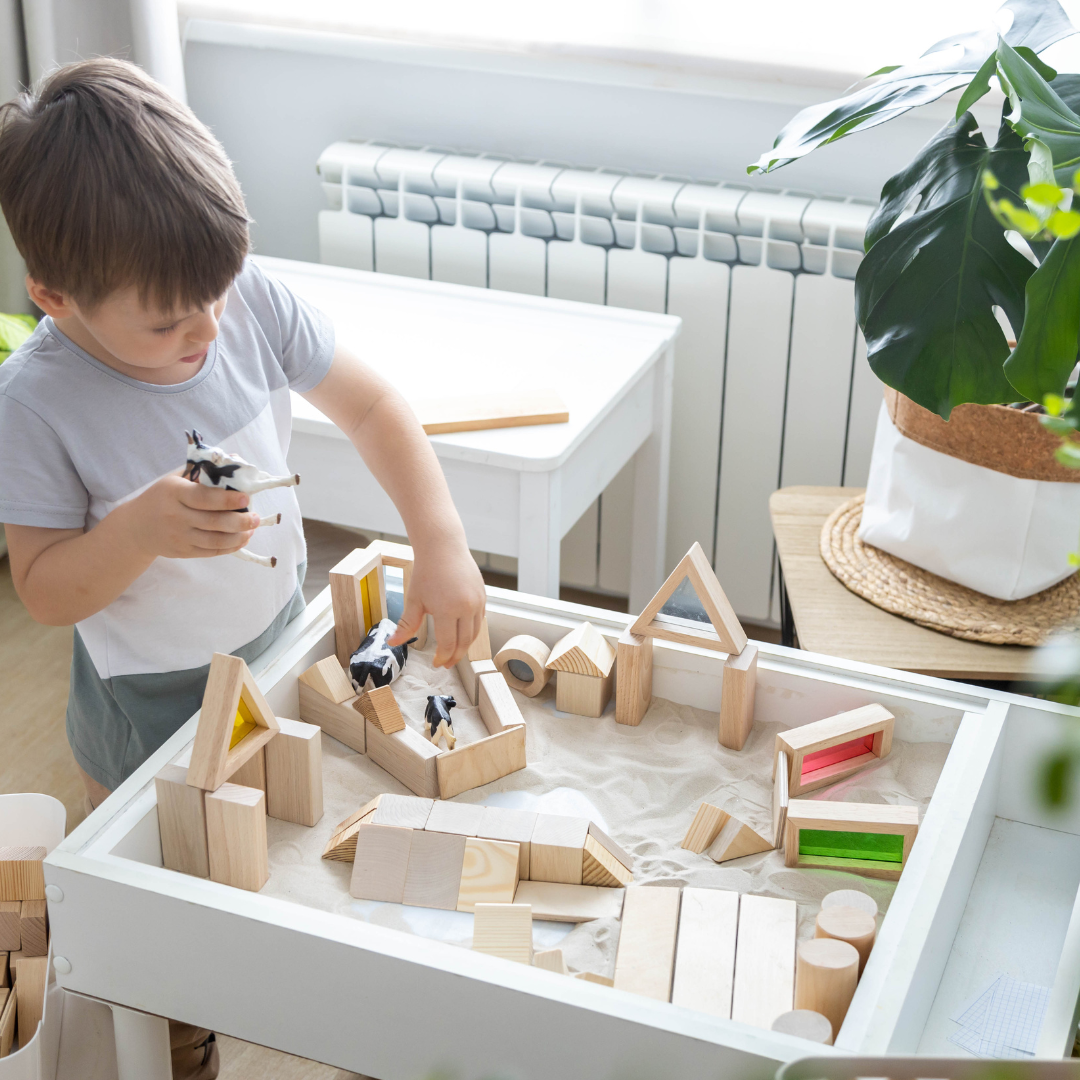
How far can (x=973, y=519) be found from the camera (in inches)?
49.6

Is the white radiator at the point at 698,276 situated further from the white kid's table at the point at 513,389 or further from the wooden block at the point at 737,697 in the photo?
the wooden block at the point at 737,697

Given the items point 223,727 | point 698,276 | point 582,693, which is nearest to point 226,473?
point 223,727

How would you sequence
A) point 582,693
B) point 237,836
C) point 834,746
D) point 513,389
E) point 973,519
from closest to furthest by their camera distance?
point 237,836 < point 834,746 < point 582,693 < point 973,519 < point 513,389

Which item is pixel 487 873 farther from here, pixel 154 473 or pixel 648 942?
pixel 154 473

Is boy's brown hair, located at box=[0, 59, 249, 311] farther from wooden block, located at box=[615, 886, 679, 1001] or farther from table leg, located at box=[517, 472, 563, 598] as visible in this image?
table leg, located at box=[517, 472, 563, 598]

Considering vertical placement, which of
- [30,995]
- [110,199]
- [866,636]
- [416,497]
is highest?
[110,199]

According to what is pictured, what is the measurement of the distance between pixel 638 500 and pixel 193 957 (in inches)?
51.6

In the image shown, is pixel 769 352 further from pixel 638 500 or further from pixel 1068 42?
pixel 1068 42

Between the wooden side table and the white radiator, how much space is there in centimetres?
53

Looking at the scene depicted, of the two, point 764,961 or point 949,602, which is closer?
point 764,961

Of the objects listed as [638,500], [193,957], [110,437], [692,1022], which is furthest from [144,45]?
[692,1022]

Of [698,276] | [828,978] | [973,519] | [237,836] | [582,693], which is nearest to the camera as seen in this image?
[828,978]

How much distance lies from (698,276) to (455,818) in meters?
1.26

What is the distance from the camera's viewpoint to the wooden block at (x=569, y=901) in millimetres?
806
